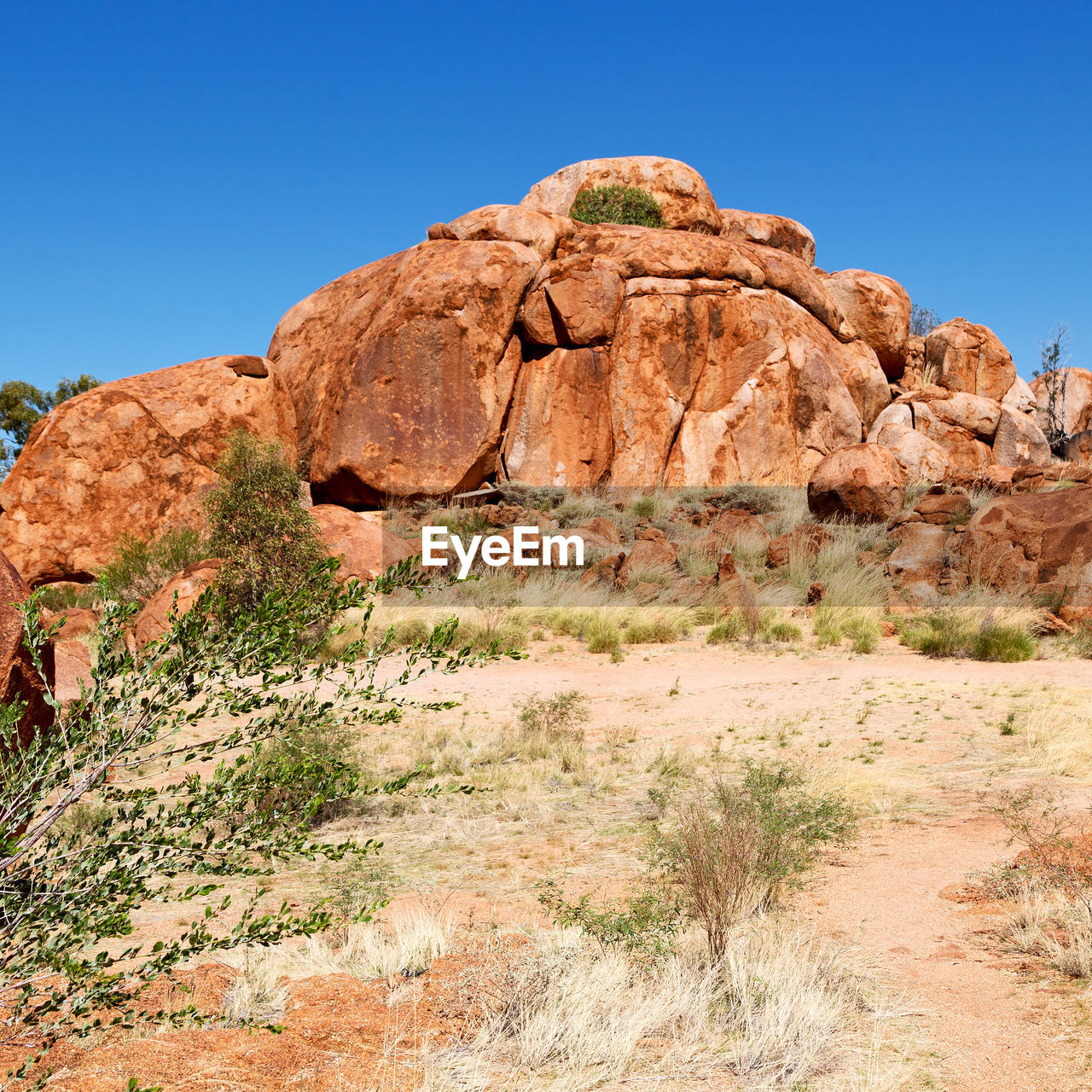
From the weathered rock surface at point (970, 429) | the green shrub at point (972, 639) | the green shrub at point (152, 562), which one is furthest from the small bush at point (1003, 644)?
the weathered rock surface at point (970, 429)

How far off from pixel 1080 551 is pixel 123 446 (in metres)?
16.5

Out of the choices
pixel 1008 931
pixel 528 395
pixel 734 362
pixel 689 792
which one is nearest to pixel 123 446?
pixel 528 395

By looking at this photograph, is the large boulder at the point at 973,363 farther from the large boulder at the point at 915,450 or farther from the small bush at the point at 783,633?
the small bush at the point at 783,633

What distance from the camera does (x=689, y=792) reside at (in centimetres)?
668

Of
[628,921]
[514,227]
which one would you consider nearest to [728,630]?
[628,921]

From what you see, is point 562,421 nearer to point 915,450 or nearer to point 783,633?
point 915,450

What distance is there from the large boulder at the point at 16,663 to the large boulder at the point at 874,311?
26746 mm

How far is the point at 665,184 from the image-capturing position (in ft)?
88.4

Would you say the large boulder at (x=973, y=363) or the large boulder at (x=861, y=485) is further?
the large boulder at (x=973, y=363)

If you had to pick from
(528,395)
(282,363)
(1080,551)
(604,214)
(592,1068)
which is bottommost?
(592,1068)

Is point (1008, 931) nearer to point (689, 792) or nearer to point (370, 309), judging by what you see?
point (689, 792)

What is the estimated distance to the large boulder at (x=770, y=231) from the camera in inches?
1101

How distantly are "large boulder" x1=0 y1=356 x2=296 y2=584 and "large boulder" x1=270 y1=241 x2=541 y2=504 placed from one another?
2366mm

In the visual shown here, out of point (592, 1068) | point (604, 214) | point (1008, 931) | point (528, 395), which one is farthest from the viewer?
point (604, 214)
